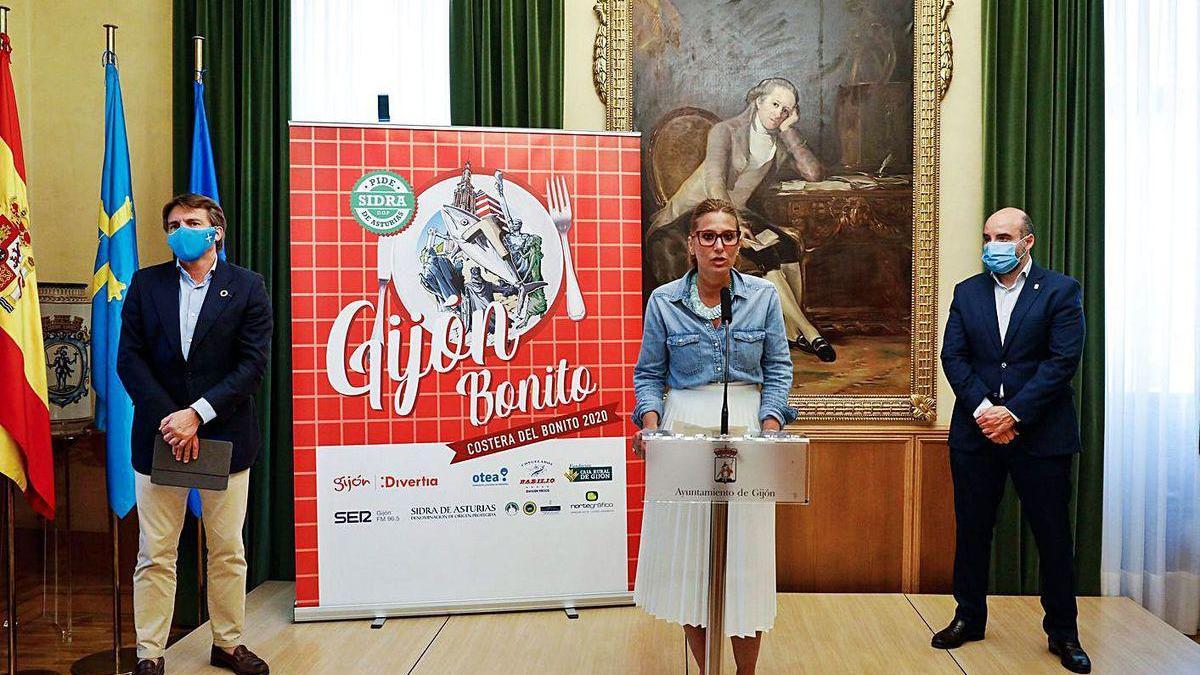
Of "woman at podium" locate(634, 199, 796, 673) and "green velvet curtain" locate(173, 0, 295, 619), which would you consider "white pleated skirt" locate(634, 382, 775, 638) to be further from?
"green velvet curtain" locate(173, 0, 295, 619)

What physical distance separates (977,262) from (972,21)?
114 centimetres

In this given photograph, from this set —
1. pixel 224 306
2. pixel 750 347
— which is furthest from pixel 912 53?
pixel 224 306

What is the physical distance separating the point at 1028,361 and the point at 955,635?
110cm

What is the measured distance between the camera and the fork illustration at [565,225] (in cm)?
385

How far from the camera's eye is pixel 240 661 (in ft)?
10.5

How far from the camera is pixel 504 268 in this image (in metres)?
3.80

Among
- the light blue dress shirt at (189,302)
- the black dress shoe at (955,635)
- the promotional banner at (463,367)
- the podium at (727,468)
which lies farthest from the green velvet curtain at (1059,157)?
the light blue dress shirt at (189,302)

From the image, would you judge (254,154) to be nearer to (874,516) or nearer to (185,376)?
(185,376)

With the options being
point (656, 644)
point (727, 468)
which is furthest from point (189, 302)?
point (656, 644)

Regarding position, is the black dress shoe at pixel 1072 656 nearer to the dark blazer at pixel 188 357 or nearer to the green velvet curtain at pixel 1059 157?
the green velvet curtain at pixel 1059 157

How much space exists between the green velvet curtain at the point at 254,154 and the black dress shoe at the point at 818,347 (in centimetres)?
240

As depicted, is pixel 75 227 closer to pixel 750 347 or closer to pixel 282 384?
pixel 282 384

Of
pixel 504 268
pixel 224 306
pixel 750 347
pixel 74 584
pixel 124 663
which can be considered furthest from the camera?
pixel 74 584

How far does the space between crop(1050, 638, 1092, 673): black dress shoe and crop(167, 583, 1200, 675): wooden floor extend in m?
0.05
